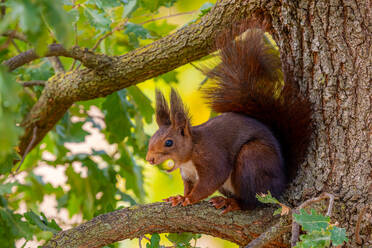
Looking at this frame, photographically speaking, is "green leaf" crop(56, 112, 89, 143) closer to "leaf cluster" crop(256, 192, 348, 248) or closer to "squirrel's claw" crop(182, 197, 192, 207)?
"squirrel's claw" crop(182, 197, 192, 207)

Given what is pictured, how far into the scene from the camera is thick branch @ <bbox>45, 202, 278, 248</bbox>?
63.6 inches

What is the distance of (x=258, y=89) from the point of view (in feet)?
6.05

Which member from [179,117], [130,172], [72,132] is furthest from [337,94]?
[72,132]

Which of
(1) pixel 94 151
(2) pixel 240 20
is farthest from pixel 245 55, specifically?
(1) pixel 94 151

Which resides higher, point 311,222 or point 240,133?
point 240,133

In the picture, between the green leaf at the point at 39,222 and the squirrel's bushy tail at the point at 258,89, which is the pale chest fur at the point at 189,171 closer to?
the squirrel's bushy tail at the point at 258,89

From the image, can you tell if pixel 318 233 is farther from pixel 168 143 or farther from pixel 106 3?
pixel 106 3

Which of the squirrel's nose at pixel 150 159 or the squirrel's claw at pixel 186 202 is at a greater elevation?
the squirrel's nose at pixel 150 159

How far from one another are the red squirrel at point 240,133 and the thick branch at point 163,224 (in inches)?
1.9

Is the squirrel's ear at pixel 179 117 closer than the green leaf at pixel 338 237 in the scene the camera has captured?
No

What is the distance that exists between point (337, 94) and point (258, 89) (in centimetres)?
34

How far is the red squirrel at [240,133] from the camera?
172 cm

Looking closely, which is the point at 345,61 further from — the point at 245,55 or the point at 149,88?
the point at 149,88

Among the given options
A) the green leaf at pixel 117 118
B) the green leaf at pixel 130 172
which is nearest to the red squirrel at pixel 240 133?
the green leaf at pixel 117 118
